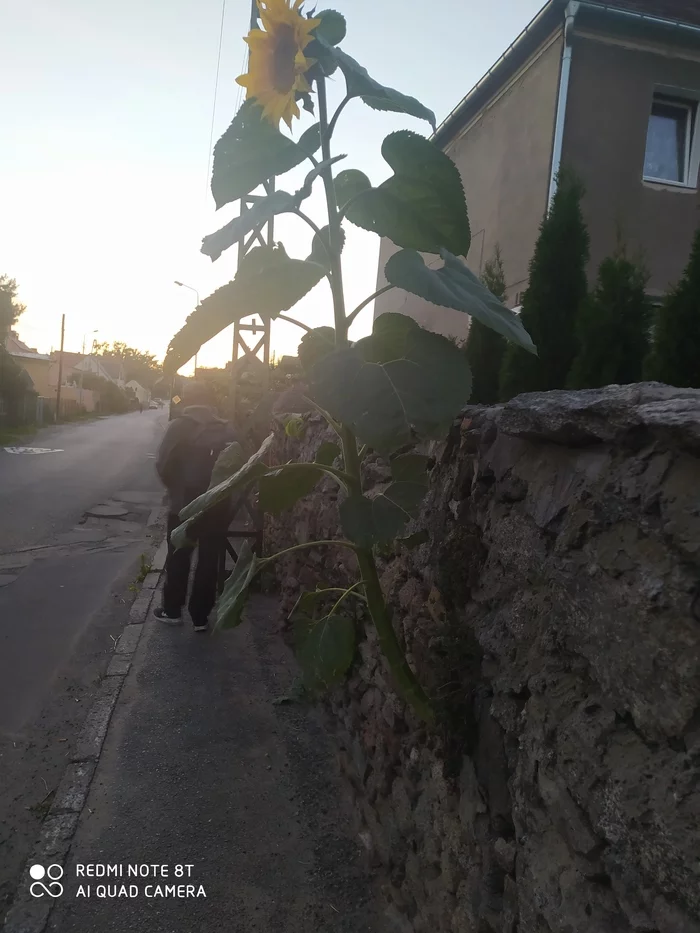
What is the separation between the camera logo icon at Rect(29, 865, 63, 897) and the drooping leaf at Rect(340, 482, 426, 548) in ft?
6.11

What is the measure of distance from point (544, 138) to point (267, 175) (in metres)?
8.13

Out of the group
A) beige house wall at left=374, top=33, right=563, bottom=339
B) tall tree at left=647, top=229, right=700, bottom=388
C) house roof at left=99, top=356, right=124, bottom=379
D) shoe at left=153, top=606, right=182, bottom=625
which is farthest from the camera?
house roof at left=99, top=356, right=124, bottom=379

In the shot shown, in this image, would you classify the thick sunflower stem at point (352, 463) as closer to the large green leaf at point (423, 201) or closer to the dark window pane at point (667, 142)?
the large green leaf at point (423, 201)

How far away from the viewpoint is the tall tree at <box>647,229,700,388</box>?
3309 mm

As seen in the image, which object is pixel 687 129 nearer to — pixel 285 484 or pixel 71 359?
pixel 285 484

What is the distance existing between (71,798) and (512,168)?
9088 millimetres

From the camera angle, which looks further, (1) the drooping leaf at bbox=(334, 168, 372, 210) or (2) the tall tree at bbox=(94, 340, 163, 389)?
(2) the tall tree at bbox=(94, 340, 163, 389)

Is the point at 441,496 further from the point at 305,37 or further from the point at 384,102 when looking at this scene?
the point at 305,37

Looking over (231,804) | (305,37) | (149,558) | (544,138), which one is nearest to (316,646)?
(231,804)

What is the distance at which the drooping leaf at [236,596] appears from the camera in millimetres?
2143

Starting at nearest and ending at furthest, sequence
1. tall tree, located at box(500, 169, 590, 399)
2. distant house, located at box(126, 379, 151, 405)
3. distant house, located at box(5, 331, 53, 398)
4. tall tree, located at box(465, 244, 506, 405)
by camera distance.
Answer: tall tree, located at box(500, 169, 590, 399) < tall tree, located at box(465, 244, 506, 405) < distant house, located at box(5, 331, 53, 398) < distant house, located at box(126, 379, 151, 405)

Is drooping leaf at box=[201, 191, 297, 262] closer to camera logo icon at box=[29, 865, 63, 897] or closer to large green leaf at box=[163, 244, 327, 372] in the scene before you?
large green leaf at box=[163, 244, 327, 372]

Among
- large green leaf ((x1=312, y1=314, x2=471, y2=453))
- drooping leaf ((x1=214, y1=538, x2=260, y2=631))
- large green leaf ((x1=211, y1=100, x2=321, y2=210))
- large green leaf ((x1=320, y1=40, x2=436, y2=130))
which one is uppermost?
large green leaf ((x1=320, y1=40, x2=436, y2=130))

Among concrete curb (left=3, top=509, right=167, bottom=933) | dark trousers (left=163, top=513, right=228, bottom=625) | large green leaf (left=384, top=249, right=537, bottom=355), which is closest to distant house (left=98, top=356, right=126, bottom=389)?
dark trousers (left=163, top=513, right=228, bottom=625)
